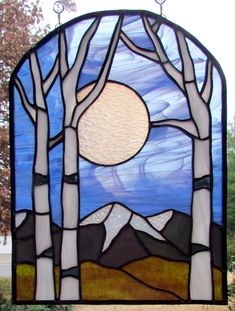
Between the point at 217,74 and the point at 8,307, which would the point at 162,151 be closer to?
the point at 217,74

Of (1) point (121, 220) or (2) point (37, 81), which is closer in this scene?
(1) point (121, 220)

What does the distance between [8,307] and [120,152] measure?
352cm

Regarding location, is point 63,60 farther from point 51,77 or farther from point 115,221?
point 115,221

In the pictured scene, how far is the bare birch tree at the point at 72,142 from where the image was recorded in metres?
3.97

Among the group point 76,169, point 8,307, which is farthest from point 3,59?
point 76,169

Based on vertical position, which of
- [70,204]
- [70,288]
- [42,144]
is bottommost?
[70,288]

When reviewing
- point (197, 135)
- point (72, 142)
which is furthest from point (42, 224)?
point (197, 135)

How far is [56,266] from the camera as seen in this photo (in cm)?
397

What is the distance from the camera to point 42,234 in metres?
3.99

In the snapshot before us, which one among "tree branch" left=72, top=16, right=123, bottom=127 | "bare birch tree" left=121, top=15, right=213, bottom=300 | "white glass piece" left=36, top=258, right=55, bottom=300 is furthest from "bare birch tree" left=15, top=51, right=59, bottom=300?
"bare birch tree" left=121, top=15, right=213, bottom=300

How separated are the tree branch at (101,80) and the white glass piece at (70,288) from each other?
3.98ft

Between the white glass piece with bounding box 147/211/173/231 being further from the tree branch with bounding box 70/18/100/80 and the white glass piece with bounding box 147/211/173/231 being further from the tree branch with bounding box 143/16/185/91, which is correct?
the tree branch with bounding box 70/18/100/80

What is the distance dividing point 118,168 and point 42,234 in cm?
79

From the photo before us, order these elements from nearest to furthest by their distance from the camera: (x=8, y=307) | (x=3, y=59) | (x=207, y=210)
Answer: (x=207, y=210)
(x=8, y=307)
(x=3, y=59)
